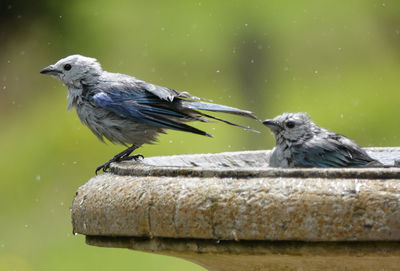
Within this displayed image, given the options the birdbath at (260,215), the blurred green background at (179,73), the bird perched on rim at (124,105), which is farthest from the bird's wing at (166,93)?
the blurred green background at (179,73)

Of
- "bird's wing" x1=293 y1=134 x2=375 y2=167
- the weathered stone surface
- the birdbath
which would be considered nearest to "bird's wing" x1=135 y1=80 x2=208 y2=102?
"bird's wing" x1=293 y1=134 x2=375 y2=167

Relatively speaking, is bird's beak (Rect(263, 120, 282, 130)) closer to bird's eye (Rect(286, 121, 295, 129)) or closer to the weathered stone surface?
bird's eye (Rect(286, 121, 295, 129))

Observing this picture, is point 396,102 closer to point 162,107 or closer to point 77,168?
point 77,168

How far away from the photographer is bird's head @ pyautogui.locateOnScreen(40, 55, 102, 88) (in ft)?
15.6

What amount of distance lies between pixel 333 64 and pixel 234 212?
8.11 m

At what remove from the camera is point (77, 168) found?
369 inches

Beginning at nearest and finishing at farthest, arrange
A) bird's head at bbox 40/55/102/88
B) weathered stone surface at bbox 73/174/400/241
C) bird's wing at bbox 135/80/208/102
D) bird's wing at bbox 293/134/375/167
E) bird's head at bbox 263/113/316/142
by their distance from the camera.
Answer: weathered stone surface at bbox 73/174/400/241 < bird's wing at bbox 293/134/375/167 < bird's head at bbox 263/113/316/142 < bird's wing at bbox 135/80/208/102 < bird's head at bbox 40/55/102/88

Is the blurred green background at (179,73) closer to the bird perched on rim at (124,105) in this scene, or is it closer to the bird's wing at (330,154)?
the bird perched on rim at (124,105)

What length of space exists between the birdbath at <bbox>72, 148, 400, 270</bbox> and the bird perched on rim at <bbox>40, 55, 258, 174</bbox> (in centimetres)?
125

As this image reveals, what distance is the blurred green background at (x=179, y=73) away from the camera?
8.98m

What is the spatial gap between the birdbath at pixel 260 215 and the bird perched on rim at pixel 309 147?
0.74 m

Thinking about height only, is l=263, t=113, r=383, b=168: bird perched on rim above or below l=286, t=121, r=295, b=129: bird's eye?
below

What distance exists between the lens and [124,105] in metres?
4.43

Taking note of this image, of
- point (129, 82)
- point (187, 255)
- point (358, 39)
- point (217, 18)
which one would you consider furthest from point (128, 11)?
point (187, 255)
